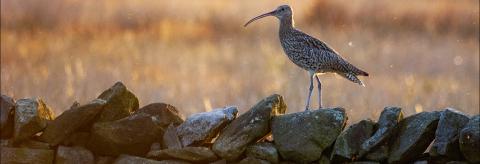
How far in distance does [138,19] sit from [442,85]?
10.8 feet

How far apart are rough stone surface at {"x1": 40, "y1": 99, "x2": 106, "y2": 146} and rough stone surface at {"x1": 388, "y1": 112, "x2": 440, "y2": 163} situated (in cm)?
193

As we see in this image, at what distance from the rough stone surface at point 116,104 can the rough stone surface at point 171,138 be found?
1.05ft

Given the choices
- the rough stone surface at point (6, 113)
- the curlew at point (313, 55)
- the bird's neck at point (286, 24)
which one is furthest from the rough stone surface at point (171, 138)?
the bird's neck at point (286, 24)

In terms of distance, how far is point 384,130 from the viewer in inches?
367

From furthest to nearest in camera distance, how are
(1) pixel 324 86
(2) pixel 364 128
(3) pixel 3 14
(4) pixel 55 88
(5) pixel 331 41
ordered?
1. (5) pixel 331 41
2. (3) pixel 3 14
3. (1) pixel 324 86
4. (4) pixel 55 88
5. (2) pixel 364 128

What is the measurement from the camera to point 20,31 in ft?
44.8

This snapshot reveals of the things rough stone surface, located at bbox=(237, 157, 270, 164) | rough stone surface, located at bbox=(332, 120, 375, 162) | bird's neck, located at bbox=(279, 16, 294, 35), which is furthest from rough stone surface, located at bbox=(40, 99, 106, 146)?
bird's neck, located at bbox=(279, 16, 294, 35)

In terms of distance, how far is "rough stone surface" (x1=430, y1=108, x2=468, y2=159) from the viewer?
9.08 m

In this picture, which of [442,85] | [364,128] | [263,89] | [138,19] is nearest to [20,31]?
[138,19]

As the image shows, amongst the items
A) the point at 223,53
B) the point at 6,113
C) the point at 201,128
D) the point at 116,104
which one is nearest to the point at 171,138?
the point at 201,128

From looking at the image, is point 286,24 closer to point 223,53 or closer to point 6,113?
point 6,113

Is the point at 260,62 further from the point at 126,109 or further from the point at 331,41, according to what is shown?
the point at 126,109

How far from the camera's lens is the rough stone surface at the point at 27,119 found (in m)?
9.40

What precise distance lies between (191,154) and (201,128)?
0.24m
